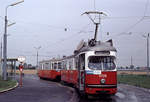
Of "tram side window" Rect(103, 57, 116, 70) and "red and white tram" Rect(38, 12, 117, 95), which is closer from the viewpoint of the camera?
"red and white tram" Rect(38, 12, 117, 95)

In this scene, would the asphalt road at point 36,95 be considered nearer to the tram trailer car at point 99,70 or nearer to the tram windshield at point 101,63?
the tram trailer car at point 99,70

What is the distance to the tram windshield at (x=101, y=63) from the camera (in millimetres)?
18812

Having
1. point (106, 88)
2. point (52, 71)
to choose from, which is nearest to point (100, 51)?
point (106, 88)

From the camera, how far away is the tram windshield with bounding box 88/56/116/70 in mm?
18812

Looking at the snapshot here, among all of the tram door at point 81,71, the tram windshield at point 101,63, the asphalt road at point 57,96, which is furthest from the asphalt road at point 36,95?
the tram windshield at point 101,63

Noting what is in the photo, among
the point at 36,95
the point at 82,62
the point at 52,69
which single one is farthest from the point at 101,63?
the point at 52,69

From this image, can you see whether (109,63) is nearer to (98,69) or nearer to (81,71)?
(98,69)

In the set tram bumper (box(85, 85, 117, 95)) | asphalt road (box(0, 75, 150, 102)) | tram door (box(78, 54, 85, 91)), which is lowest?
asphalt road (box(0, 75, 150, 102))

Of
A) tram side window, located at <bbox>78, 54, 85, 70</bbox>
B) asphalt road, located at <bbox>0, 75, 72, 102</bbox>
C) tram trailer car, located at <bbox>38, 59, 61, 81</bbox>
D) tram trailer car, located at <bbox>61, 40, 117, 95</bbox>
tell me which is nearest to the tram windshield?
tram trailer car, located at <bbox>61, 40, 117, 95</bbox>

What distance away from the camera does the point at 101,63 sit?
61.9 ft

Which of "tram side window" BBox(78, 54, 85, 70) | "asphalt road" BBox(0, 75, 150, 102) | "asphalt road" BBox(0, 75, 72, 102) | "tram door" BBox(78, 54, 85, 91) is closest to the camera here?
"asphalt road" BBox(0, 75, 72, 102)

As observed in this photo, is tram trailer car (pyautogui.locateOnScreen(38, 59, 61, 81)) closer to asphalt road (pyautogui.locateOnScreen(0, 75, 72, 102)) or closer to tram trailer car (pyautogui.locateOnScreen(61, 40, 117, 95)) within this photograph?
asphalt road (pyautogui.locateOnScreen(0, 75, 72, 102))

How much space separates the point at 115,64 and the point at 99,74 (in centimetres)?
121

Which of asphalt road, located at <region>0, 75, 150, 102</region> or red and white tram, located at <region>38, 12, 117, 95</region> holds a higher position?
red and white tram, located at <region>38, 12, 117, 95</region>
